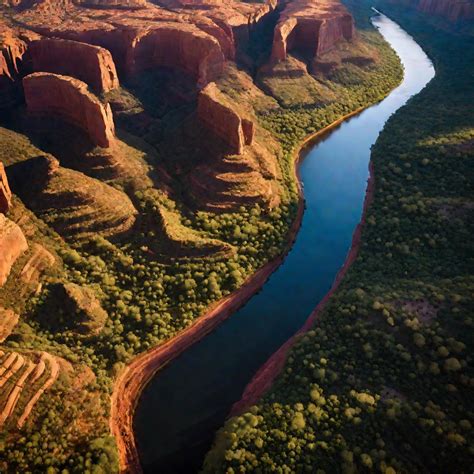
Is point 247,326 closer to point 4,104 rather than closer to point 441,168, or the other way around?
point 441,168

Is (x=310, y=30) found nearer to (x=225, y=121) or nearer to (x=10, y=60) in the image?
(x=225, y=121)

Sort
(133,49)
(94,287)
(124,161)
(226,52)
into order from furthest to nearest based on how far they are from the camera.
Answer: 1. (226,52)
2. (133,49)
3. (124,161)
4. (94,287)

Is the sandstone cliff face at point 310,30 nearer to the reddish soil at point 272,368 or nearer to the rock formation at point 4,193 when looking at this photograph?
the reddish soil at point 272,368

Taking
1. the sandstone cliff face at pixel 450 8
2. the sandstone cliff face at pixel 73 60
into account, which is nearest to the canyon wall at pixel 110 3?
the sandstone cliff face at pixel 73 60

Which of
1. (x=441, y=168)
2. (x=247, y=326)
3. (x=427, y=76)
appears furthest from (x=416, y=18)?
(x=247, y=326)

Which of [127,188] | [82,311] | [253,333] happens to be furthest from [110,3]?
[253,333]

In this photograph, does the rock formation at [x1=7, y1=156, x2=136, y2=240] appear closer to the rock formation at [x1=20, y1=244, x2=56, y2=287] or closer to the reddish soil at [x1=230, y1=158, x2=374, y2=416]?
the rock formation at [x1=20, y1=244, x2=56, y2=287]

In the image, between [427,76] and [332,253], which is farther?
[427,76]
